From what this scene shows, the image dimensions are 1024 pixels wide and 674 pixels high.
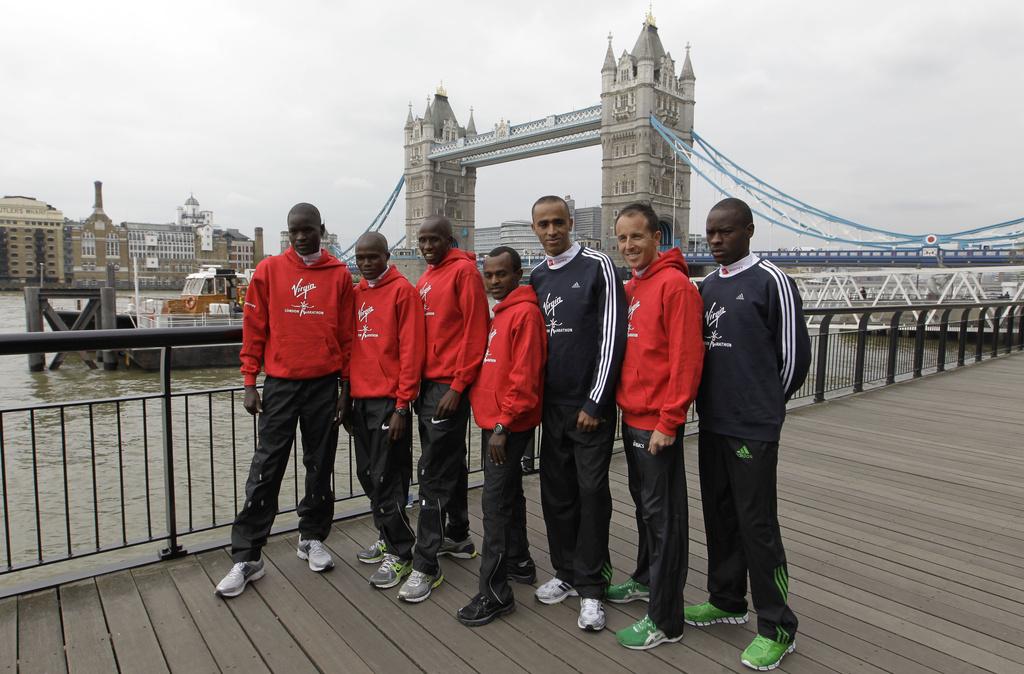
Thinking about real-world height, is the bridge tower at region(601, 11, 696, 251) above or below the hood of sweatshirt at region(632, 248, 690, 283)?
above

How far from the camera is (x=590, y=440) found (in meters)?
2.40

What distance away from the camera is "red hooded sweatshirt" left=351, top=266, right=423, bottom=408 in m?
2.64

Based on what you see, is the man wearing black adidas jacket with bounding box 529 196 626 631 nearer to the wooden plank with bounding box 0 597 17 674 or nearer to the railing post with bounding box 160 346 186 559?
the railing post with bounding box 160 346 186 559

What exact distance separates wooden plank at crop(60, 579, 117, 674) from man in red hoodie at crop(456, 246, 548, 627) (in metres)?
1.21

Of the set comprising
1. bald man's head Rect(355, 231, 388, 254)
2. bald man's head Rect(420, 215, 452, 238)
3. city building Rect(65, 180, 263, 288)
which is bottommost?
bald man's head Rect(355, 231, 388, 254)

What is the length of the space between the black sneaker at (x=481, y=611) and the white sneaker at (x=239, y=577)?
0.90 meters

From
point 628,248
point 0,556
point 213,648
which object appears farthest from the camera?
point 0,556

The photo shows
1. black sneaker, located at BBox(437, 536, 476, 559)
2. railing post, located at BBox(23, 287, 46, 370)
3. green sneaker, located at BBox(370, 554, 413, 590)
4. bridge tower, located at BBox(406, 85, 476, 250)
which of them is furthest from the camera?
bridge tower, located at BBox(406, 85, 476, 250)

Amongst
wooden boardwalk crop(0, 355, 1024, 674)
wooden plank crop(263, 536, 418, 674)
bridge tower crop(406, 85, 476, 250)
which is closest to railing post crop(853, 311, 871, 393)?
wooden boardwalk crop(0, 355, 1024, 674)

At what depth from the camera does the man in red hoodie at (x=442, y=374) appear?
261 centimetres

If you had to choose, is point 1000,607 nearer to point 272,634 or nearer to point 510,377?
point 510,377

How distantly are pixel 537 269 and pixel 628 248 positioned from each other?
1.44 ft

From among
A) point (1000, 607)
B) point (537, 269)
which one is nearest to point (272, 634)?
point (537, 269)

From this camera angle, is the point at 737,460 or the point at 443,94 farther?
the point at 443,94
